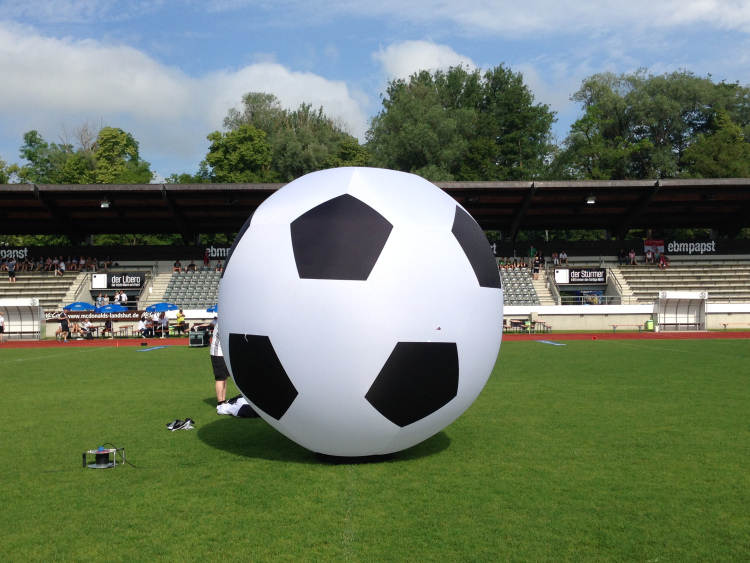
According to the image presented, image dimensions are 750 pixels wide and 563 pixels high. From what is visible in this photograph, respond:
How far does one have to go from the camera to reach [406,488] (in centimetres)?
546

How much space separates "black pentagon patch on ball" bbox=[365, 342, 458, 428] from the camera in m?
5.57

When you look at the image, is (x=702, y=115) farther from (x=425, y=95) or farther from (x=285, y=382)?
(x=285, y=382)

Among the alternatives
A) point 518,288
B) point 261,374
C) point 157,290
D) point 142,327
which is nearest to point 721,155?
point 518,288

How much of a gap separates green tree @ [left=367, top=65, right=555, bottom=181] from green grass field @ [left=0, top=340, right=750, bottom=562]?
163ft

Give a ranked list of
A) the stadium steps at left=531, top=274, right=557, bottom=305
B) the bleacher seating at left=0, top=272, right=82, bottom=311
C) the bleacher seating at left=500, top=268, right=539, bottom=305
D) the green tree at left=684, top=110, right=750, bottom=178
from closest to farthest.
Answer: the bleacher seating at left=500, top=268, right=539, bottom=305, the stadium steps at left=531, top=274, right=557, bottom=305, the bleacher seating at left=0, top=272, right=82, bottom=311, the green tree at left=684, top=110, right=750, bottom=178

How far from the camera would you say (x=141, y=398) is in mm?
11047

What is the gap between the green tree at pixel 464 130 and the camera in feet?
198

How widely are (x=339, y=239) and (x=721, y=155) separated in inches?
2345

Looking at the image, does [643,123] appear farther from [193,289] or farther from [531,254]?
[193,289]

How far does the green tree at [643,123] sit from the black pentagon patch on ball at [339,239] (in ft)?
193

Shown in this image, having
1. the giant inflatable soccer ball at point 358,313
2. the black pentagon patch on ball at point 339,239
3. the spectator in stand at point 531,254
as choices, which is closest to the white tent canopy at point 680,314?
the spectator in stand at point 531,254

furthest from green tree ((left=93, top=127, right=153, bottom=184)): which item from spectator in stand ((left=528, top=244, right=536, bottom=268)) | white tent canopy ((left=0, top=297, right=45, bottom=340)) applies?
spectator in stand ((left=528, top=244, right=536, bottom=268))

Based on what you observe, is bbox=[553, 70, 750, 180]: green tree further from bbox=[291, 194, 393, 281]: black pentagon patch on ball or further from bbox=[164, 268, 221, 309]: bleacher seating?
bbox=[291, 194, 393, 281]: black pentagon patch on ball

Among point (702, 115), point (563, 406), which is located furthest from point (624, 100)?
point (563, 406)
